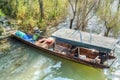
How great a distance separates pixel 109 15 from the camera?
19203 millimetres

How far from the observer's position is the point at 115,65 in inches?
667

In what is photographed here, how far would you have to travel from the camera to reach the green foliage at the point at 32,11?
21359mm

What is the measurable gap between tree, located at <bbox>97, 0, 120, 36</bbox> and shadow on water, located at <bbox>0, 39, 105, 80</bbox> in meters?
4.78

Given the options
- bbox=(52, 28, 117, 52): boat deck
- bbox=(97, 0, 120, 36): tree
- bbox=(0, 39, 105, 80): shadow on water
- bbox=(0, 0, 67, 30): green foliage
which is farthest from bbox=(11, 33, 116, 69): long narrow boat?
bbox=(97, 0, 120, 36): tree

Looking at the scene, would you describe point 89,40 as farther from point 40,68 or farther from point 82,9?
point 82,9

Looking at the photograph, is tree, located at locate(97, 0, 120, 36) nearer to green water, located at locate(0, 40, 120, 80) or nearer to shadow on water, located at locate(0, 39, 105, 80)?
green water, located at locate(0, 40, 120, 80)

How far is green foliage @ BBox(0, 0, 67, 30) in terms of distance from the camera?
70.1 feet

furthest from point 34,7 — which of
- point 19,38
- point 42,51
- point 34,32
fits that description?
point 42,51

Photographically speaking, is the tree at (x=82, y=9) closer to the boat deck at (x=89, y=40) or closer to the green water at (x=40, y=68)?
the boat deck at (x=89, y=40)

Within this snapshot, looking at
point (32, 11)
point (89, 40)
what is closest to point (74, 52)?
point (89, 40)

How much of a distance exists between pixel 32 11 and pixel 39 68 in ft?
25.6

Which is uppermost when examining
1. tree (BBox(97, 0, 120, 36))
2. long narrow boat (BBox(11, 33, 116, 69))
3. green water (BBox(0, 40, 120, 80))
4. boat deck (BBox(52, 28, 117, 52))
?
A: tree (BBox(97, 0, 120, 36))

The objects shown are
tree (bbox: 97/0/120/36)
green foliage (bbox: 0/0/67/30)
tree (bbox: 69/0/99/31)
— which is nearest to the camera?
tree (bbox: 97/0/120/36)

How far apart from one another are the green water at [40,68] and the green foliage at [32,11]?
12.8ft
